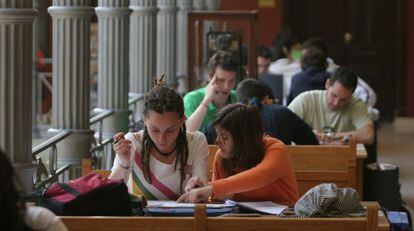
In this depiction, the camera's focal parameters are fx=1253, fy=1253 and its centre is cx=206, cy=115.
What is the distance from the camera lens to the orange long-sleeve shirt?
19.5ft

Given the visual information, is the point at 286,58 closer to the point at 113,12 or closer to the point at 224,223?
the point at 113,12

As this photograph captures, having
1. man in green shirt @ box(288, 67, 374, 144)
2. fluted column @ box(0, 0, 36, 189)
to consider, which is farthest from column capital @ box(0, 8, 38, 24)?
man in green shirt @ box(288, 67, 374, 144)

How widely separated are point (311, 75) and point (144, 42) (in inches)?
68.4

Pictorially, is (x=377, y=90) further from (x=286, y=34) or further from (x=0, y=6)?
(x=0, y=6)

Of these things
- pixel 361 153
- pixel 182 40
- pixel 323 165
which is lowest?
pixel 361 153

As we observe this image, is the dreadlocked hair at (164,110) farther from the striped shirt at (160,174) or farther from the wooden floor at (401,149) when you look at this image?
the wooden floor at (401,149)

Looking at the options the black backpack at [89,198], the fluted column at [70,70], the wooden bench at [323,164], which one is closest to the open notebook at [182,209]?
the black backpack at [89,198]

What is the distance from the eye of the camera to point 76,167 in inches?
342

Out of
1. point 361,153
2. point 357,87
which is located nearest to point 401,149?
point 357,87

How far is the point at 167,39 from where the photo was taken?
14664 mm

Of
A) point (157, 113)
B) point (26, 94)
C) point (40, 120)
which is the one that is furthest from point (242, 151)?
point (40, 120)

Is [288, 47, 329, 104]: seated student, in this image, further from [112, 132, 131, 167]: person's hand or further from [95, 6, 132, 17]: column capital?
[112, 132, 131, 167]: person's hand

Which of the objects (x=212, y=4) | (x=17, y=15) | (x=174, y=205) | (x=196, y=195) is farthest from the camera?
(x=212, y=4)

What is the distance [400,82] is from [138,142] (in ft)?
54.6
